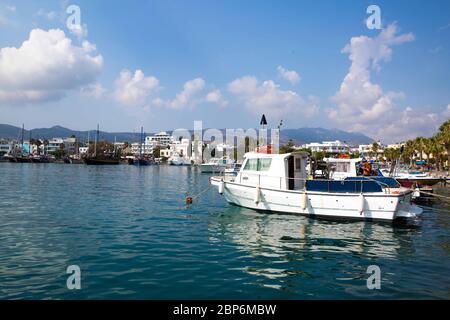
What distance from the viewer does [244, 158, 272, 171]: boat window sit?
20672mm

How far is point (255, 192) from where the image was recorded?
20062mm

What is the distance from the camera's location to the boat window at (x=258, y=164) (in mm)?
20672

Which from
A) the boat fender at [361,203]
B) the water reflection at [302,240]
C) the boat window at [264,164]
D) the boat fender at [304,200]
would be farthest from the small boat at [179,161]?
the boat fender at [361,203]

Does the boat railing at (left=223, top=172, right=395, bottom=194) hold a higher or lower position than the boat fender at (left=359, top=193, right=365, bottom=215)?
higher

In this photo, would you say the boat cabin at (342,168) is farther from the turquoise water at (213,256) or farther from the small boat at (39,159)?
the small boat at (39,159)

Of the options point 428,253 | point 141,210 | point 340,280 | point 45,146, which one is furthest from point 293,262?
point 45,146

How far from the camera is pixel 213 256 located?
1137 centimetres

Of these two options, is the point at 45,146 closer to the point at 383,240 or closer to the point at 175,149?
the point at 175,149

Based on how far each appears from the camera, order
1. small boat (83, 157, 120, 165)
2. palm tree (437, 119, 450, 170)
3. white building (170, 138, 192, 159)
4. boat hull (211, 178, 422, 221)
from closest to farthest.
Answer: boat hull (211, 178, 422, 221) < palm tree (437, 119, 450, 170) < small boat (83, 157, 120, 165) < white building (170, 138, 192, 159)

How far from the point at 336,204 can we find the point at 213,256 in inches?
366

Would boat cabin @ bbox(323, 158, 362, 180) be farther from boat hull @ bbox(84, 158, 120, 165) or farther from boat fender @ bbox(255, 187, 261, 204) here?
boat hull @ bbox(84, 158, 120, 165)

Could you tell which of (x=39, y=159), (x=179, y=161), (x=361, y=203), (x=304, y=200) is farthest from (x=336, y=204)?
(x=39, y=159)

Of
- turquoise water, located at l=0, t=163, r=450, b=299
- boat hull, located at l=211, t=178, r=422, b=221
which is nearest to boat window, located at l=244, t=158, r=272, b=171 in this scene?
boat hull, located at l=211, t=178, r=422, b=221
